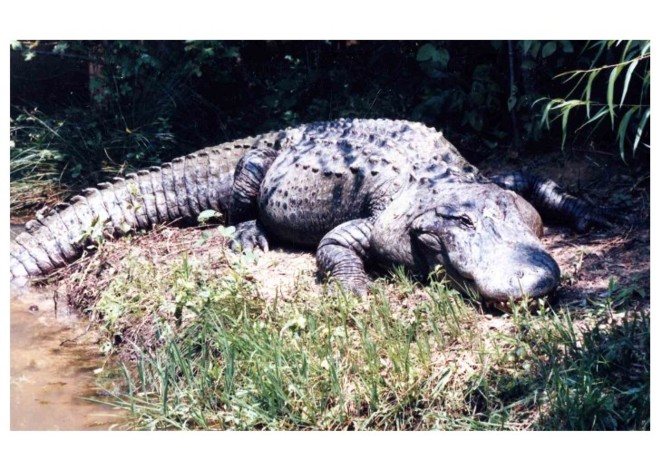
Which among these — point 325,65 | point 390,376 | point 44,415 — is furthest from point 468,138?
point 44,415

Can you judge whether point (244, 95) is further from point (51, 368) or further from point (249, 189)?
point (51, 368)

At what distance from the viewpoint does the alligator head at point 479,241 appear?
4.47m

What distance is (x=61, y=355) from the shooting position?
4.91 m

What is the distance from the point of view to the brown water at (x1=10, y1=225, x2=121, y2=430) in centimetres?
409

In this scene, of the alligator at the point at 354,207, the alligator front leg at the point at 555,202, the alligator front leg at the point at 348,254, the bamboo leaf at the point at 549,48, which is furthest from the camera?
the bamboo leaf at the point at 549,48

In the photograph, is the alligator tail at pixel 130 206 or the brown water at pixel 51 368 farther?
the alligator tail at pixel 130 206

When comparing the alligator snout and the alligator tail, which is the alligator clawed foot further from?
the alligator snout

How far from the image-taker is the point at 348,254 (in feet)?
17.6

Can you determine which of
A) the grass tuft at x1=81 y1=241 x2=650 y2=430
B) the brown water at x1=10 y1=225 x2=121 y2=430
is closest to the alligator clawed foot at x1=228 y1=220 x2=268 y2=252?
the brown water at x1=10 y1=225 x2=121 y2=430

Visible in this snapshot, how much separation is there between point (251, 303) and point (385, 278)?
0.99 m

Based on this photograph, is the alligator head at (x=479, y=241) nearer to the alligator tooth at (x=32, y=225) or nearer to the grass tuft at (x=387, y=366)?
the grass tuft at (x=387, y=366)

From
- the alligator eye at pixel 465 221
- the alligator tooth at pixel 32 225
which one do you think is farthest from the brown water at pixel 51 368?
the alligator eye at pixel 465 221

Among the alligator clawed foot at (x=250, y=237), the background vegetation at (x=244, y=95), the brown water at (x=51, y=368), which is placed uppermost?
the background vegetation at (x=244, y=95)
